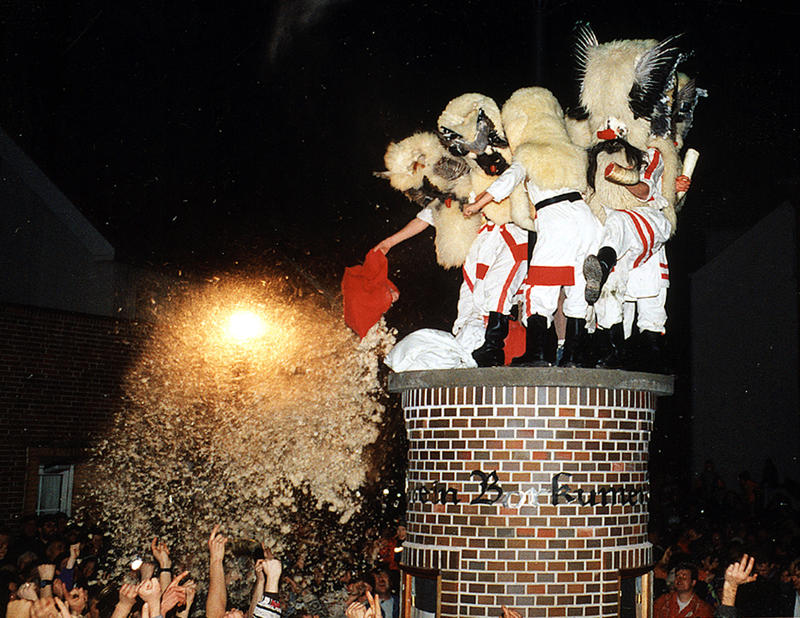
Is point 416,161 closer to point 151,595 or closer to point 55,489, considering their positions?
point 151,595

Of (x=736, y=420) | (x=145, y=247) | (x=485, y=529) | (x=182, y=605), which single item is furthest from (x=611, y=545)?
(x=736, y=420)

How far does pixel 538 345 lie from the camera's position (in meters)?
7.78

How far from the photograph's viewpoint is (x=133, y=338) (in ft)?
56.7

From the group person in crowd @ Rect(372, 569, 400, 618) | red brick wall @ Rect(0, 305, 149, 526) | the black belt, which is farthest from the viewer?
red brick wall @ Rect(0, 305, 149, 526)

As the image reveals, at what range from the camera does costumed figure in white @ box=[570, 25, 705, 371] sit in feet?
26.1

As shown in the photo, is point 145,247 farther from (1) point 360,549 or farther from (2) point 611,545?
(2) point 611,545

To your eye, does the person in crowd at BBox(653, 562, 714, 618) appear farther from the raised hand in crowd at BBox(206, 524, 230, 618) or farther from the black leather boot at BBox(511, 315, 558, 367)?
the raised hand in crowd at BBox(206, 524, 230, 618)

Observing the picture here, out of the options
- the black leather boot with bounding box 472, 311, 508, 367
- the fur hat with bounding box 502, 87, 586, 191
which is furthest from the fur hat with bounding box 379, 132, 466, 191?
the black leather boot with bounding box 472, 311, 508, 367

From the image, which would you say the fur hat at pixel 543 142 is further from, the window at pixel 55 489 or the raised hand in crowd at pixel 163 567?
the window at pixel 55 489

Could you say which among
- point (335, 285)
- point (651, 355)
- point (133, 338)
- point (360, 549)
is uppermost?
point (335, 285)

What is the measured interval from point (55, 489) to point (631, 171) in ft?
38.3

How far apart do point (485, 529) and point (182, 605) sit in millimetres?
2527

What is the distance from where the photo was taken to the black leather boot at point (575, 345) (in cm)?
782

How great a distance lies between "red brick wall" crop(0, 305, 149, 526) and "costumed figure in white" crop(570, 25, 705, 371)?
10.5 metres
